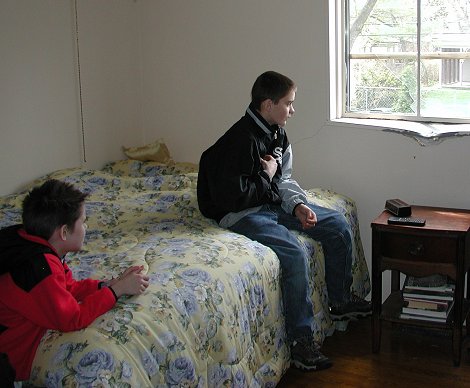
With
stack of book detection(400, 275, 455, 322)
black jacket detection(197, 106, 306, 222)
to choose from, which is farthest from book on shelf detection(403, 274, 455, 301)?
black jacket detection(197, 106, 306, 222)

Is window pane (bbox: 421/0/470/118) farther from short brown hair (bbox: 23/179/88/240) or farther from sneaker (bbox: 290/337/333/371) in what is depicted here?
short brown hair (bbox: 23/179/88/240)

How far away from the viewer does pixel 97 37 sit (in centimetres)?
342

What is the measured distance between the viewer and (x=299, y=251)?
2398 millimetres

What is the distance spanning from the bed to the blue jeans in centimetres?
4

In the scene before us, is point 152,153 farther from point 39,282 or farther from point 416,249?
point 39,282

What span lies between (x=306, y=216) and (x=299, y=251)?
222 mm

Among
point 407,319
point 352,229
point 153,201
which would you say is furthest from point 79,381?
point 352,229

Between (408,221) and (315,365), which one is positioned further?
(408,221)

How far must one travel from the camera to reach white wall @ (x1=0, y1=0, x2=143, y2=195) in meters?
3.02

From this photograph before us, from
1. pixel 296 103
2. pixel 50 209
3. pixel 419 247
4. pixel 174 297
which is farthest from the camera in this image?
pixel 296 103

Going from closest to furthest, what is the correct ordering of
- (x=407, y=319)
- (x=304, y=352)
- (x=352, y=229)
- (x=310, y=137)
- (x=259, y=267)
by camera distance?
(x=259, y=267) → (x=304, y=352) → (x=407, y=319) → (x=352, y=229) → (x=310, y=137)

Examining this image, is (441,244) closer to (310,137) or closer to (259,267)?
(259,267)

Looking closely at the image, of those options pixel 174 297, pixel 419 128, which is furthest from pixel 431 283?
pixel 174 297

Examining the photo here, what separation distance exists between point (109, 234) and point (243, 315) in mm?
631
